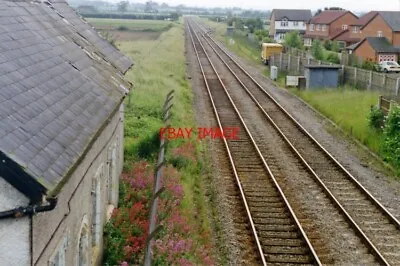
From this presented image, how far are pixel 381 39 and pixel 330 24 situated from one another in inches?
930

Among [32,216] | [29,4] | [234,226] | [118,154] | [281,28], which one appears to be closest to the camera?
[32,216]

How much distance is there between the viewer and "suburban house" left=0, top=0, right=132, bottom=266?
5570mm

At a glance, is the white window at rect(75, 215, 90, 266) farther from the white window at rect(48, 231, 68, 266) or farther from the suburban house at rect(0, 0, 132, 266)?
the white window at rect(48, 231, 68, 266)

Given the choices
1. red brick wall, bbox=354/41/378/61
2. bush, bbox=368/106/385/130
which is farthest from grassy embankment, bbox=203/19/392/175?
red brick wall, bbox=354/41/378/61

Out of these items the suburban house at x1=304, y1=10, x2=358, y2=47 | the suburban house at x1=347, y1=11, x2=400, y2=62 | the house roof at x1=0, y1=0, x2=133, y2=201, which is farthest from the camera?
the suburban house at x1=304, y1=10, x2=358, y2=47

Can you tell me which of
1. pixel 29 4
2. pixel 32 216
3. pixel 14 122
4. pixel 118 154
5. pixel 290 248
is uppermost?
pixel 29 4

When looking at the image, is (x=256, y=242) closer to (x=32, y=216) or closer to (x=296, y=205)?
(x=296, y=205)

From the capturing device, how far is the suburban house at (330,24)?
83500mm

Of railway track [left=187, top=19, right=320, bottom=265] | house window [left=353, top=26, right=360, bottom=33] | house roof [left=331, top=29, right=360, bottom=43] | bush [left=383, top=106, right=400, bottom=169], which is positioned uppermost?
house window [left=353, top=26, right=360, bottom=33]

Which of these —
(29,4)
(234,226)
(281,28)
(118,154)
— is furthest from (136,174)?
(281,28)

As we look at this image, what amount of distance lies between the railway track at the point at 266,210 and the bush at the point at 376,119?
4.61 m

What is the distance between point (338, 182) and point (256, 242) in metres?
5.40

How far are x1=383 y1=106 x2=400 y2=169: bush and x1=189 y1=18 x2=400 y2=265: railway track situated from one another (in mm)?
1842

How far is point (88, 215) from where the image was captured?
9203 millimetres
